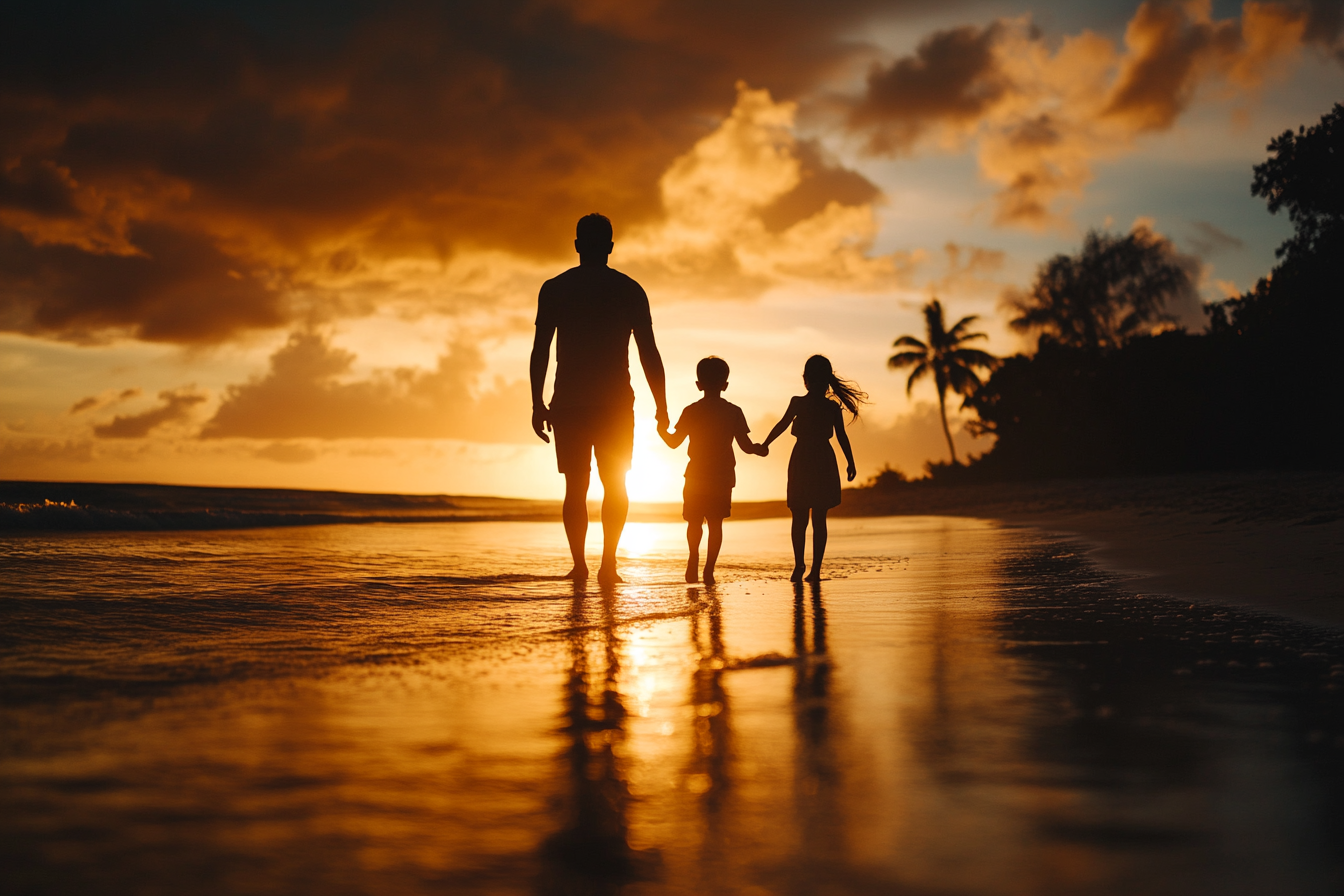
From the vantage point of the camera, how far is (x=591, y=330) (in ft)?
20.0

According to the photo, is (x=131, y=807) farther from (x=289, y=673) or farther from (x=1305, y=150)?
(x=1305, y=150)

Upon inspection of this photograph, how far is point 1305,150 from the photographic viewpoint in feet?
72.6

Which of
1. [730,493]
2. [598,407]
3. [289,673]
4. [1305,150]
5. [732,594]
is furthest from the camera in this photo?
[1305,150]

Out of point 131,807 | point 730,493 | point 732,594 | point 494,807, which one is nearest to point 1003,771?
point 494,807

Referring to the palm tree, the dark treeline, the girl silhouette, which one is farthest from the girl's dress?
the palm tree

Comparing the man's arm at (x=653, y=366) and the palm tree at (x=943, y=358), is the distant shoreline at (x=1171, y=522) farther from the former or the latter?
the palm tree at (x=943, y=358)

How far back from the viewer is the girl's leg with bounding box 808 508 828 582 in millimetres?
6809

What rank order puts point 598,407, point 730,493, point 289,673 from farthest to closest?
point 730,493 → point 598,407 → point 289,673

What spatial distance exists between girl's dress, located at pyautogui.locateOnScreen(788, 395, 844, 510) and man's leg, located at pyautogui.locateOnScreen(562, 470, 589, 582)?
199 cm

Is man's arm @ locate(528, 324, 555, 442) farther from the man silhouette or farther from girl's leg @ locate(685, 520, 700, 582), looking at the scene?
girl's leg @ locate(685, 520, 700, 582)

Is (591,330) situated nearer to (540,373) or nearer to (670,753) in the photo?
(540,373)

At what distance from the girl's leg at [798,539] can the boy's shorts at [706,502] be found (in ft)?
1.86

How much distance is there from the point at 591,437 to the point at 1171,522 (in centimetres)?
768

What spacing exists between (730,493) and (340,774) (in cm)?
594
